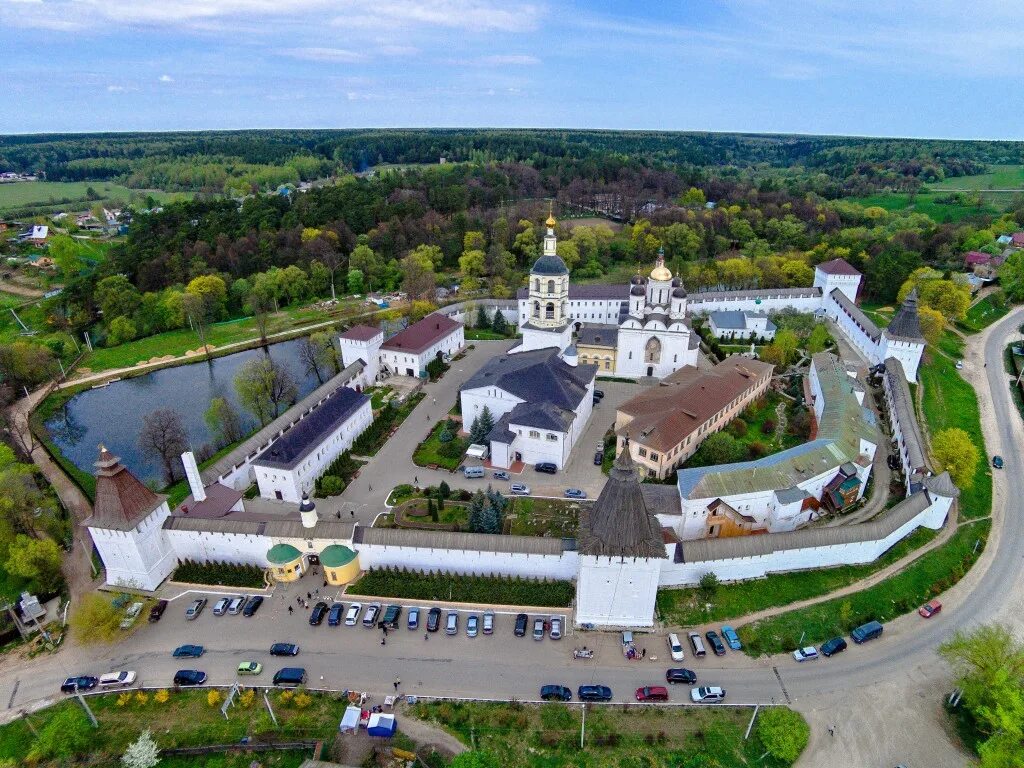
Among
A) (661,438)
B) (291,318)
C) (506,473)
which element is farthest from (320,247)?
(661,438)

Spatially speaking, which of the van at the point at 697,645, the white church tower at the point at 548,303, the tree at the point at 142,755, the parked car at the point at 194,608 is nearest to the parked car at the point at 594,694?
the van at the point at 697,645

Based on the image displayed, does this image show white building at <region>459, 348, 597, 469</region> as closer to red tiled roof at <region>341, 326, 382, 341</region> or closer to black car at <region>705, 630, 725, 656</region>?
red tiled roof at <region>341, 326, 382, 341</region>

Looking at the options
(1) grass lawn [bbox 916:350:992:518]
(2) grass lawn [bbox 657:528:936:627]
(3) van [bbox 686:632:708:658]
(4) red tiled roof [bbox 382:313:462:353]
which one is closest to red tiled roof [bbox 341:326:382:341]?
(4) red tiled roof [bbox 382:313:462:353]

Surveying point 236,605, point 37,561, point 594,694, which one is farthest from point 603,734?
point 37,561

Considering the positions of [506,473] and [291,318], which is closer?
[506,473]

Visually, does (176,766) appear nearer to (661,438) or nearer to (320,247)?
(661,438)

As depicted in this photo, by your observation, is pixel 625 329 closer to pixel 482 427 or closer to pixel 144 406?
pixel 482 427

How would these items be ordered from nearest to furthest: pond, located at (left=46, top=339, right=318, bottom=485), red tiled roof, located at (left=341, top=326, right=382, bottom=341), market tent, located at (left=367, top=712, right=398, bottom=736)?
1. market tent, located at (left=367, top=712, right=398, bottom=736)
2. pond, located at (left=46, top=339, right=318, bottom=485)
3. red tiled roof, located at (left=341, top=326, right=382, bottom=341)
